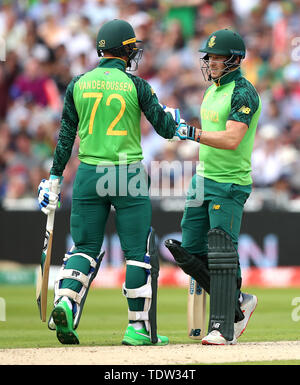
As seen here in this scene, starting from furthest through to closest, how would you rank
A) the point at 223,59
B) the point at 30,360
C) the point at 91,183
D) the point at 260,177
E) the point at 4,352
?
the point at 260,177
the point at 223,59
the point at 91,183
the point at 4,352
the point at 30,360

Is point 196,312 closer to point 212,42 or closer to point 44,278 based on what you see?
point 44,278

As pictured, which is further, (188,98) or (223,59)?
(188,98)

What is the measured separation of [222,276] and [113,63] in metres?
1.73

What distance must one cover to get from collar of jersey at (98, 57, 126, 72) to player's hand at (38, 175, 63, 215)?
0.91 meters

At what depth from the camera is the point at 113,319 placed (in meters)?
8.66

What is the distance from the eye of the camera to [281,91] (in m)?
13.8

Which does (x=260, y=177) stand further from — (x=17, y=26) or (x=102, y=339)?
(x=102, y=339)

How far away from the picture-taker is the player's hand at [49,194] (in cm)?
639

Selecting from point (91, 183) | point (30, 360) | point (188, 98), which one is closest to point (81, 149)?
point (91, 183)

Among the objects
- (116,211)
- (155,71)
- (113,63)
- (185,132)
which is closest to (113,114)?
(113,63)

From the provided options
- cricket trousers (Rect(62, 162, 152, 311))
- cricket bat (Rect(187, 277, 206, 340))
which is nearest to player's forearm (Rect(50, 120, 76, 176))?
cricket trousers (Rect(62, 162, 152, 311))

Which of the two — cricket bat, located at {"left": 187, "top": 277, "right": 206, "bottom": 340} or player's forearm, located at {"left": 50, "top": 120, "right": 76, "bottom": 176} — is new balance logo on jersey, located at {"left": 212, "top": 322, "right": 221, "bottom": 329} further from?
player's forearm, located at {"left": 50, "top": 120, "right": 76, "bottom": 176}

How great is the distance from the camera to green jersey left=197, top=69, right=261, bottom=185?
250 inches

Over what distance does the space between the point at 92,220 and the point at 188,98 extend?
786 centimetres
